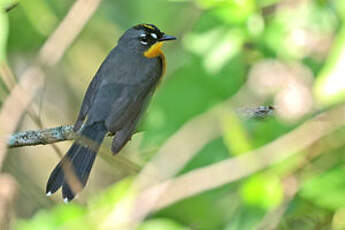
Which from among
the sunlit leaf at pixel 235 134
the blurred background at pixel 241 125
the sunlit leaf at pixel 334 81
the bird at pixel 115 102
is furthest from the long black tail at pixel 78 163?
the sunlit leaf at pixel 334 81

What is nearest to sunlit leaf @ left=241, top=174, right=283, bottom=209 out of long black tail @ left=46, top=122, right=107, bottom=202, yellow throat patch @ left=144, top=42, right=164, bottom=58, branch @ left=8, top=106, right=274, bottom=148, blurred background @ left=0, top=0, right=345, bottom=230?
blurred background @ left=0, top=0, right=345, bottom=230

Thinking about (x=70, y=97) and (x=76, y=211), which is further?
(x=70, y=97)

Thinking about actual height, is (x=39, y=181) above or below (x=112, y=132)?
below

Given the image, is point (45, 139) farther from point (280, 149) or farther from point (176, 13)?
point (176, 13)

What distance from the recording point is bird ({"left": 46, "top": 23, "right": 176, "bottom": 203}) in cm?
463

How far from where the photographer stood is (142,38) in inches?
232

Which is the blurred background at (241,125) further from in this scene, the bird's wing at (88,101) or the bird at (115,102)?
the bird's wing at (88,101)

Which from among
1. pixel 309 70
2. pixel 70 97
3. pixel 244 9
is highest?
pixel 244 9

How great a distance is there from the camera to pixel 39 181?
6.67m

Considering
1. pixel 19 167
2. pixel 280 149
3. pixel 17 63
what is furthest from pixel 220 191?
pixel 17 63

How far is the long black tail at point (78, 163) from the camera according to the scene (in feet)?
14.6

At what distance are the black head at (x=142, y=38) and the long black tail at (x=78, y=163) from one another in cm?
117

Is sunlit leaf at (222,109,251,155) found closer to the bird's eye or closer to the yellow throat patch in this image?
the yellow throat patch

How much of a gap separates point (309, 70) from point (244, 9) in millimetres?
602
